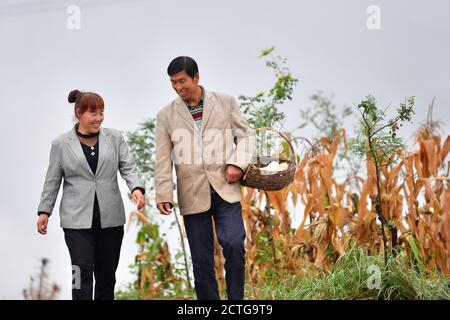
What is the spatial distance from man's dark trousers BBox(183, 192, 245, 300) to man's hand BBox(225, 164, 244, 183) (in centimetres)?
11

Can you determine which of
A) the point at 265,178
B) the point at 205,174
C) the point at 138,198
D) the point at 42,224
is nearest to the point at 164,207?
the point at 138,198

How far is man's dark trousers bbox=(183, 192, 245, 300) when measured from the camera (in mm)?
4129

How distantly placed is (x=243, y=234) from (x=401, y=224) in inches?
70.8

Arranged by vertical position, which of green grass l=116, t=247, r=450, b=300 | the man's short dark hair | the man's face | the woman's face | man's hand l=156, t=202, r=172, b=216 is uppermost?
the man's short dark hair

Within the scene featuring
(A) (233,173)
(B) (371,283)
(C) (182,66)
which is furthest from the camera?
(B) (371,283)

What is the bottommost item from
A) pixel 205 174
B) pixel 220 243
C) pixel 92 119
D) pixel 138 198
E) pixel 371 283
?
pixel 371 283

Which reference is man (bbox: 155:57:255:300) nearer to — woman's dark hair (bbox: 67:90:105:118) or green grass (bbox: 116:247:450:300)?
woman's dark hair (bbox: 67:90:105:118)

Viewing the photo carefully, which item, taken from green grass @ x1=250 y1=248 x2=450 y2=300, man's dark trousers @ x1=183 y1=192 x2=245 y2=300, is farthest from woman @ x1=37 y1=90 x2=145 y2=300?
green grass @ x1=250 y1=248 x2=450 y2=300

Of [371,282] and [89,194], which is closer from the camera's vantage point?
[89,194]

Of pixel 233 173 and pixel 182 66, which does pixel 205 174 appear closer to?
pixel 233 173

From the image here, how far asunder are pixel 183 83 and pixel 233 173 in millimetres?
531

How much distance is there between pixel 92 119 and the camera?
13.5 ft

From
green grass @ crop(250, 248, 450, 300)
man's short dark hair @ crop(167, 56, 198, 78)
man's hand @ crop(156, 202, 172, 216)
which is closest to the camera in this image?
man's short dark hair @ crop(167, 56, 198, 78)
